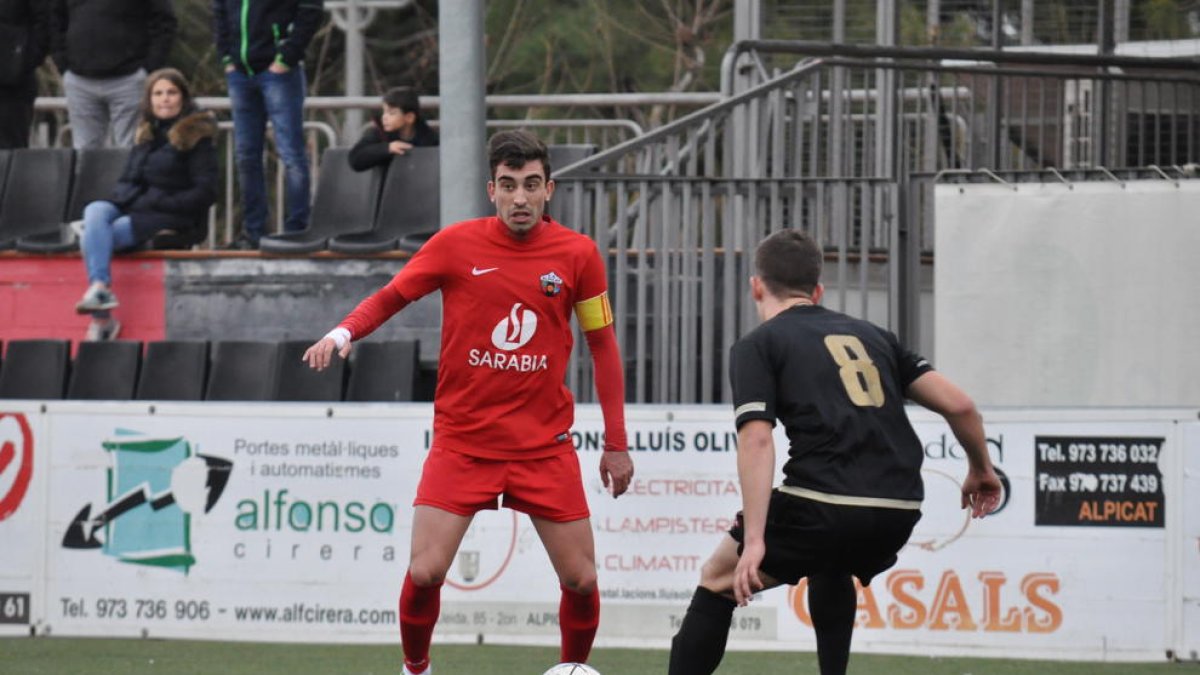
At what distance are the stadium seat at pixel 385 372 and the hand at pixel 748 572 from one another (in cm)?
529

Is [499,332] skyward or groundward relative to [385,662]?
skyward

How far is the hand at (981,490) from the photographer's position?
624 centimetres

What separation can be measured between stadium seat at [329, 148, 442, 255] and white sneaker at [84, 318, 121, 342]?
1.55 metres

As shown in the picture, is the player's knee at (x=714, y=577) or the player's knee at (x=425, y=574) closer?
the player's knee at (x=714, y=577)

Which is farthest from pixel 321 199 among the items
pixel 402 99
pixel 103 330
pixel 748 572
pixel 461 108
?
pixel 748 572

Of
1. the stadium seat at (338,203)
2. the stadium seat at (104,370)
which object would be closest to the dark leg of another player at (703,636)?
the stadium seat at (104,370)

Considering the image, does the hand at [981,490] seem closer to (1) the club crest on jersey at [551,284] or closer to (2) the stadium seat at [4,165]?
(1) the club crest on jersey at [551,284]

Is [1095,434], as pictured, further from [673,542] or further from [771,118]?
[771,118]

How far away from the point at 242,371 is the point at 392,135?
2194 mm

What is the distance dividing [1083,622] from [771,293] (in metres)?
3.39

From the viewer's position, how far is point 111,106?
45.0 feet

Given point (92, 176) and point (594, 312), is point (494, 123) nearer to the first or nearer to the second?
point (92, 176)

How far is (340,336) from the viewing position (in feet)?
21.3

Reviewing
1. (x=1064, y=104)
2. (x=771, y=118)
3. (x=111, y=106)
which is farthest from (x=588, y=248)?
(x=111, y=106)
